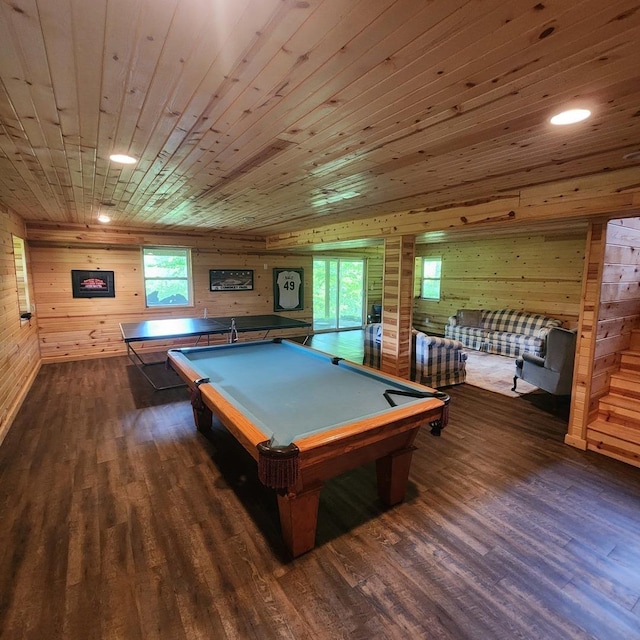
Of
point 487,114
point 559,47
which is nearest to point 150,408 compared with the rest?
point 487,114

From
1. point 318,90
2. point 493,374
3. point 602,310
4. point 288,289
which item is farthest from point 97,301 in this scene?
point 602,310

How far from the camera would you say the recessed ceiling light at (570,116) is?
5.30ft

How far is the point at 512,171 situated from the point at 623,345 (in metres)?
2.38

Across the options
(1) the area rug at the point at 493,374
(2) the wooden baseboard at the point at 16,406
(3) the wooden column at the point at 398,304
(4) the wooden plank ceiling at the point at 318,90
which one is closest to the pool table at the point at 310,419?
(3) the wooden column at the point at 398,304

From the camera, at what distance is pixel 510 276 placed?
7484mm

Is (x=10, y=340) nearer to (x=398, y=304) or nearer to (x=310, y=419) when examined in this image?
(x=310, y=419)

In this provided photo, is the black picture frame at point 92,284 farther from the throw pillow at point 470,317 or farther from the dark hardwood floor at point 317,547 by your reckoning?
the throw pillow at point 470,317

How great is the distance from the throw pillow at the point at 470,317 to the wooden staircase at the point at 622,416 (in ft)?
13.3

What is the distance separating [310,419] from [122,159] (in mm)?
2217

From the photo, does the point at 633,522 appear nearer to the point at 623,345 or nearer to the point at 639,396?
the point at 639,396

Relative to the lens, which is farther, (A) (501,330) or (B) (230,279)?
(B) (230,279)

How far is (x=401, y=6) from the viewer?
98 cm

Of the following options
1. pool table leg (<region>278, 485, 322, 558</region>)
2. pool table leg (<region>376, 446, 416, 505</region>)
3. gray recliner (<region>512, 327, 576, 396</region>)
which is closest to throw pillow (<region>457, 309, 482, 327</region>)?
gray recliner (<region>512, 327, 576, 396</region>)

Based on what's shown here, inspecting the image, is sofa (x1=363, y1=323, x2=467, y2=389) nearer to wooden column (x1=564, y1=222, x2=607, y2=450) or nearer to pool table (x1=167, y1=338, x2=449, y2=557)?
wooden column (x1=564, y1=222, x2=607, y2=450)
